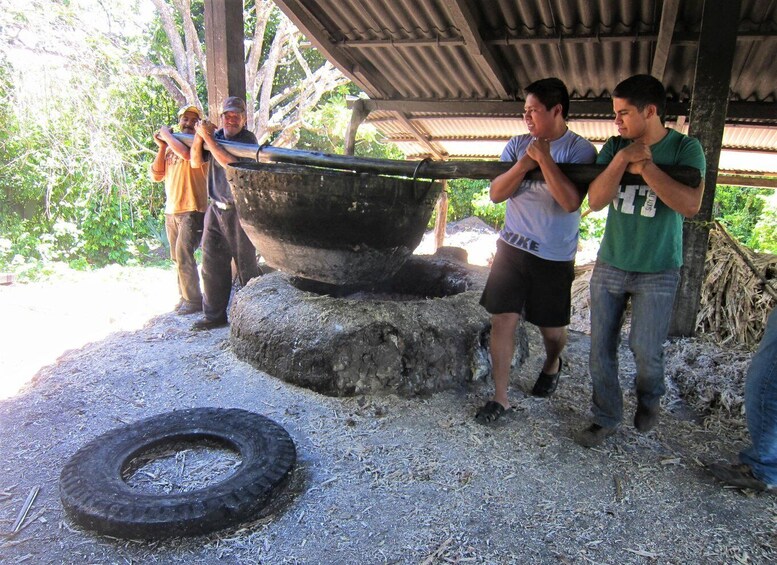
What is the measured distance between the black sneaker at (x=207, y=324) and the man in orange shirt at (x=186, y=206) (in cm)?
56

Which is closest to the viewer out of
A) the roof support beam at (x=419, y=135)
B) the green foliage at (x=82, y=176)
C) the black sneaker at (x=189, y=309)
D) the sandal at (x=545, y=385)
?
the sandal at (x=545, y=385)

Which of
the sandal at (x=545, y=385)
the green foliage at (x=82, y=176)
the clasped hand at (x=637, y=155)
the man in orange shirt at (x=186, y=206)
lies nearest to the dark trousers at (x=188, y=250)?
the man in orange shirt at (x=186, y=206)

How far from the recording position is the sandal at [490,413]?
289 cm

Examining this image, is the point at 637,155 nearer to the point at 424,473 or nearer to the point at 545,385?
the point at 545,385

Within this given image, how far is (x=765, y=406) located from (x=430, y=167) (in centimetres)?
203

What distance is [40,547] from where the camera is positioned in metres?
1.88

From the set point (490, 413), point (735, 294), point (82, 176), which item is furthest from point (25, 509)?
point (82, 176)

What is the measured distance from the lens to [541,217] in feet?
9.18

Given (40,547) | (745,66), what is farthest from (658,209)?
(745,66)

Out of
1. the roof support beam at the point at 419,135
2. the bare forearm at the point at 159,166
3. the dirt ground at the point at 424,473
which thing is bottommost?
the dirt ground at the point at 424,473

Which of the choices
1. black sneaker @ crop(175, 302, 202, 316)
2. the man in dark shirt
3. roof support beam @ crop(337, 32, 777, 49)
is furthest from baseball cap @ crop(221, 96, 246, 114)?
black sneaker @ crop(175, 302, 202, 316)

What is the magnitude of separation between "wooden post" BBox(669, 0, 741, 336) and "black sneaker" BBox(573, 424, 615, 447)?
2231 millimetres

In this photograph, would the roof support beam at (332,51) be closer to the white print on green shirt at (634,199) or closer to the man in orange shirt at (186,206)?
the man in orange shirt at (186,206)

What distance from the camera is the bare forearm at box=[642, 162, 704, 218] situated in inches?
87.8
